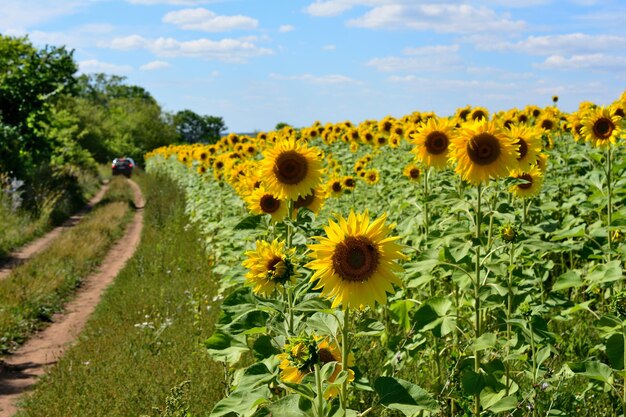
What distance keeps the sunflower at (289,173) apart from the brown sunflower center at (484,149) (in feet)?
2.98

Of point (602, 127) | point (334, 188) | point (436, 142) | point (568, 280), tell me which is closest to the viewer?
point (568, 280)

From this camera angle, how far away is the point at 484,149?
13.5ft

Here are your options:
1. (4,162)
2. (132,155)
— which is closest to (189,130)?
(132,155)

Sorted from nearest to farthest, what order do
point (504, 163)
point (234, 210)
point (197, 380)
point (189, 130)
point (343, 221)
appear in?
point (343, 221), point (504, 163), point (197, 380), point (234, 210), point (189, 130)

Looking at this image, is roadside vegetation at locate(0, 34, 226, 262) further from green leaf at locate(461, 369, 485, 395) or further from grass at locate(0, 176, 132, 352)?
green leaf at locate(461, 369, 485, 395)

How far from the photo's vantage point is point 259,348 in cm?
332

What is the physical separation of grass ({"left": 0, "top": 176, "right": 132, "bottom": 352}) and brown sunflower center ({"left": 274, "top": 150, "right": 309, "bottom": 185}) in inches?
222

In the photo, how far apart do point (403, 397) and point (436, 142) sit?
286cm

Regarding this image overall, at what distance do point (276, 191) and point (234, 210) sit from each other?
534cm

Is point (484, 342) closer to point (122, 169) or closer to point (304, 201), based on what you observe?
point (304, 201)

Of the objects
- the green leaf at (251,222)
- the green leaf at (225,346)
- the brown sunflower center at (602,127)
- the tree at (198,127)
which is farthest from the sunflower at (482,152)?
the tree at (198,127)

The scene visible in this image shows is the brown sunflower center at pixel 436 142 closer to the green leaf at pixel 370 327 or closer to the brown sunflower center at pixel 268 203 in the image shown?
the brown sunflower center at pixel 268 203

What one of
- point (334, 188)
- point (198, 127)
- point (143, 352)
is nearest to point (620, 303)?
point (334, 188)

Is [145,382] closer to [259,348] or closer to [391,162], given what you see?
[259,348]
